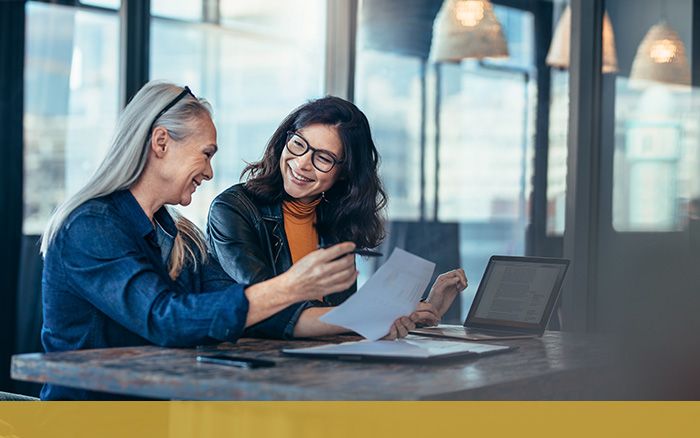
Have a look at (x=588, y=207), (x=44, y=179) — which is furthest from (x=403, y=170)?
(x=44, y=179)

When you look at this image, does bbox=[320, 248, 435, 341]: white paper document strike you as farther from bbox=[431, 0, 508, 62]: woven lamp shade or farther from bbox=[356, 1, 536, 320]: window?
bbox=[431, 0, 508, 62]: woven lamp shade

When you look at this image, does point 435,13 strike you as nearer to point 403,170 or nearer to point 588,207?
point 403,170

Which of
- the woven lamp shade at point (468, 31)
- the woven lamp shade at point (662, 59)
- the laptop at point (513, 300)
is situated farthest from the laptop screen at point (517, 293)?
the woven lamp shade at point (468, 31)

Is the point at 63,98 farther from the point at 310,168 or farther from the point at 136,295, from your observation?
the point at 136,295

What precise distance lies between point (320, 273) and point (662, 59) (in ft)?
6.45

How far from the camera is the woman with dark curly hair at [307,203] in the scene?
8.85ft

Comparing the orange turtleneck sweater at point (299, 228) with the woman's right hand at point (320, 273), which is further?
the orange turtleneck sweater at point (299, 228)

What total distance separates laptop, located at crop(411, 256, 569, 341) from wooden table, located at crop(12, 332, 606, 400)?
0.40 metres

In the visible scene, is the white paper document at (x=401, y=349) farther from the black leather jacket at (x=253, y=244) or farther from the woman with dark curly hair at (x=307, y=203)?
the woman with dark curly hair at (x=307, y=203)

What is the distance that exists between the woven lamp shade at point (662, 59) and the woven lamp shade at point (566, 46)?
109mm

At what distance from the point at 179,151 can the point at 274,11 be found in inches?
146

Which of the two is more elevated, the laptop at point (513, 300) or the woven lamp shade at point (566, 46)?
the woven lamp shade at point (566, 46)

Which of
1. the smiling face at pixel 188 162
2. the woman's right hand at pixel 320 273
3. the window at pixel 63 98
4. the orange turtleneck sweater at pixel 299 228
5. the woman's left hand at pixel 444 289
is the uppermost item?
the window at pixel 63 98

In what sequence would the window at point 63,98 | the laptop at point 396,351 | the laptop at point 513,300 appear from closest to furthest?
1. the laptop at point 396,351
2. the laptop at point 513,300
3. the window at point 63,98
